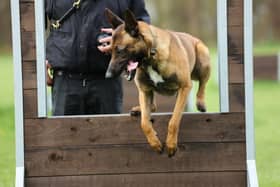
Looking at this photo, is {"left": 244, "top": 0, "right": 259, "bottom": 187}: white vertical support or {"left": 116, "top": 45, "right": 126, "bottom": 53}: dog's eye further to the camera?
{"left": 244, "top": 0, "right": 259, "bottom": 187}: white vertical support

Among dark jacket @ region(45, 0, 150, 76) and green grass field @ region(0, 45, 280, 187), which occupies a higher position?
dark jacket @ region(45, 0, 150, 76)

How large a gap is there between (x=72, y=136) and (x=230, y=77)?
3.86 ft

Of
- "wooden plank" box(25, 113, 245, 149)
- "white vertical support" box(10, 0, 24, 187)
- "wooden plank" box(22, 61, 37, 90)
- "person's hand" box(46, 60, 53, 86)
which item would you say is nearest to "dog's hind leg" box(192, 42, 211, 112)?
"wooden plank" box(25, 113, 245, 149)

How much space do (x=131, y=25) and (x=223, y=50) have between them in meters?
0.82

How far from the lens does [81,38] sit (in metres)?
6.81

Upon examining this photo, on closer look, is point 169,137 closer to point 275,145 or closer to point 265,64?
point 275,145

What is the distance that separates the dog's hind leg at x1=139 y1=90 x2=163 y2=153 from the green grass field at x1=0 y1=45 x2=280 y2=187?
7.29 ft

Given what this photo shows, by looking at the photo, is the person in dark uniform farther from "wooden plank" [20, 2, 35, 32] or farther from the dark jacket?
"wooden plank" [20, 2, 35, 32]

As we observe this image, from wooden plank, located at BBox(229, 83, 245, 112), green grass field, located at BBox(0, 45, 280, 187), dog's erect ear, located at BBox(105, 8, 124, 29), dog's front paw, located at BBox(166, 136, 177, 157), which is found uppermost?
dog's erect ear, located at BBox(105, 8, 124, 29)

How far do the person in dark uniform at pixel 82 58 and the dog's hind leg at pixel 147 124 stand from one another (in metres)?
0.46

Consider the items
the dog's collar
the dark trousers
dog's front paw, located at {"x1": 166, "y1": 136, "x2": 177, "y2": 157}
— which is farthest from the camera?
the dark trousers

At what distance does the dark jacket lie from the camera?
268 inches

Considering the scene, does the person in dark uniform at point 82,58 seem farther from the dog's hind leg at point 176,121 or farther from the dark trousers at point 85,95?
the dog's hind leg at point 176,121

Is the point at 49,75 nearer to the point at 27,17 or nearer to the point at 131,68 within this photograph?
the point at 27,17
